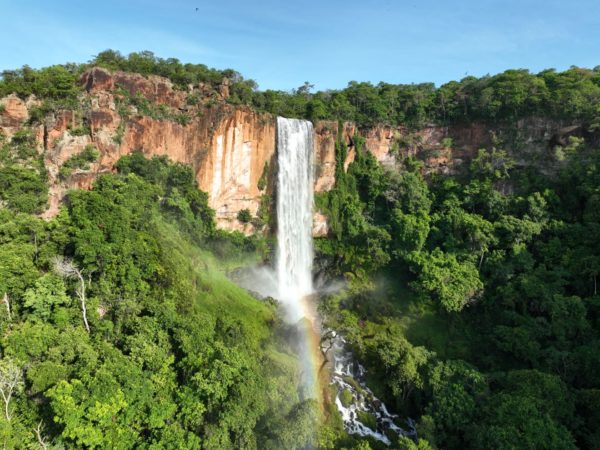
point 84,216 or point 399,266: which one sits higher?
point 84,216

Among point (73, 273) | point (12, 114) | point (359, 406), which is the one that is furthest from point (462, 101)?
point (12, 114)

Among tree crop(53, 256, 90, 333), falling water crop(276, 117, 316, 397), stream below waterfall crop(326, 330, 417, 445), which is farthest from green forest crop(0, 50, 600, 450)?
falling water crop(276, 117, 316, 397)

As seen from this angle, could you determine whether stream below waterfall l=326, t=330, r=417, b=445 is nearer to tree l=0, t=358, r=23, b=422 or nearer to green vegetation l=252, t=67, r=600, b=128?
tree l=0, t=358, r=23, b=422

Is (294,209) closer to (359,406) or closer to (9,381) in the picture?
(359,406)

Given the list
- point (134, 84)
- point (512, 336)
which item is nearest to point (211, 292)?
point (134, 84)

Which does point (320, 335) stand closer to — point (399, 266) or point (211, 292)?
point (211, 292)

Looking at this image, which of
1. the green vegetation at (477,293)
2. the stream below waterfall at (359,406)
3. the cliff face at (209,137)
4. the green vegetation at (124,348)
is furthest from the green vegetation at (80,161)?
the stream below waterfall at (359,406)
